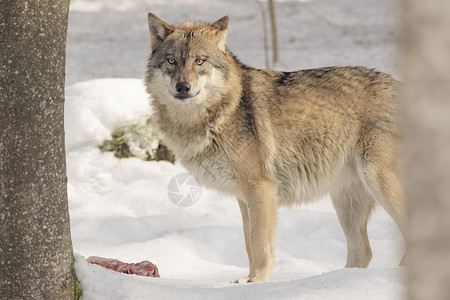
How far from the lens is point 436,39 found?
138cm

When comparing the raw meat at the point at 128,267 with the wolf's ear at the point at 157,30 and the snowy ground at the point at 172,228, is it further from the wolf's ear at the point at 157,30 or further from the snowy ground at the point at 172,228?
the wolf's ear at the point at 157,30

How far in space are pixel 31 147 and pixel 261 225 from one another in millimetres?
2318

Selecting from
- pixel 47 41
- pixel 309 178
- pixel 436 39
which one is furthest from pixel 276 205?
pixel 436 39

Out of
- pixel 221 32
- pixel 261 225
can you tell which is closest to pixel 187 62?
pixel 221 32

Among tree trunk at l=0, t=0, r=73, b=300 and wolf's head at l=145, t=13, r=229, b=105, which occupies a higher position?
wolf's head at l=145, t=13, r=229, b=105

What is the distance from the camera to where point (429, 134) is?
55.0 inches

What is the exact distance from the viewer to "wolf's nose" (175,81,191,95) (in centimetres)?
477

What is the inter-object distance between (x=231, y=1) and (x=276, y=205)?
14326 millimetres

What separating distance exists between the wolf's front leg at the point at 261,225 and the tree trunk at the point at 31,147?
78.4 inches

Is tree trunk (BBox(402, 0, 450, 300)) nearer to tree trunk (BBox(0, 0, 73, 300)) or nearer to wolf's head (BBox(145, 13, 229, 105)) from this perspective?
tree trunk (BBox(0, 0, 73, 300))

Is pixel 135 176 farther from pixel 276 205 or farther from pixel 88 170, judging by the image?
pixel 276 205

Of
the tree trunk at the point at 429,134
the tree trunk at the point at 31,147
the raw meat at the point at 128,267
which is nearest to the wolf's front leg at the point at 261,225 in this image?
the raw meat at the point at 128,267

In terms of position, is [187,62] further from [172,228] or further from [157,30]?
[172,228]

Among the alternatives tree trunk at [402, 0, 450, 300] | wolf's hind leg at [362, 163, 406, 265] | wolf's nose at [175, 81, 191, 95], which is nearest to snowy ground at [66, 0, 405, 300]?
tree trunk at [402, 0, 450, 300]
